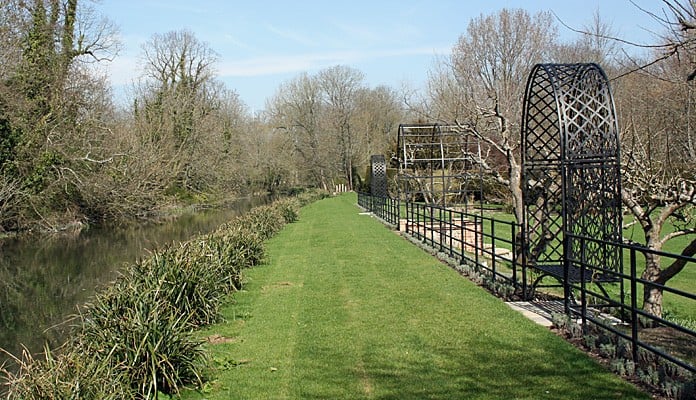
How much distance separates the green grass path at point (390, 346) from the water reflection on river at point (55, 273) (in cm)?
260

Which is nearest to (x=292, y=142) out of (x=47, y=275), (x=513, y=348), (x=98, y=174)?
(x=98, y=174)

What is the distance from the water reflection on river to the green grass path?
2600 millimetres

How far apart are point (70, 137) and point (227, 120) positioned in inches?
1080

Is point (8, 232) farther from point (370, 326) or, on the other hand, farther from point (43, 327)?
point (370, 326)

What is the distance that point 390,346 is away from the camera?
6723mm

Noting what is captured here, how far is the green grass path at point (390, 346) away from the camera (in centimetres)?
532

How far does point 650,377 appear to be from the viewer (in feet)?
16.3

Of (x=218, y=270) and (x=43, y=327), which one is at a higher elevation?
(x=218, y=270)

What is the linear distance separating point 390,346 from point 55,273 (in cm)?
1120

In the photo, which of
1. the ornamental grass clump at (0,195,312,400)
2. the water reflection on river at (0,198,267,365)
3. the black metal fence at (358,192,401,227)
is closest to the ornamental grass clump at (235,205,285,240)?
the water reflection on river at (0,198,267,365)

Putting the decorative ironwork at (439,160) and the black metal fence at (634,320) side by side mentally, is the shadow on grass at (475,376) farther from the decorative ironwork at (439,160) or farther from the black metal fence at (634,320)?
the decorative ironwork at (439,160)

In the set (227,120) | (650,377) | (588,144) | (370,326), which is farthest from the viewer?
(227,120)

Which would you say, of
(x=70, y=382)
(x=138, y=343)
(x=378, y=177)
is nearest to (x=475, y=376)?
(x=138, y=343)

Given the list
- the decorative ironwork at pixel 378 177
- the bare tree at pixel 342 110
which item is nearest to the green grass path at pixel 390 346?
the decorative ironwork at pixel 378 177
